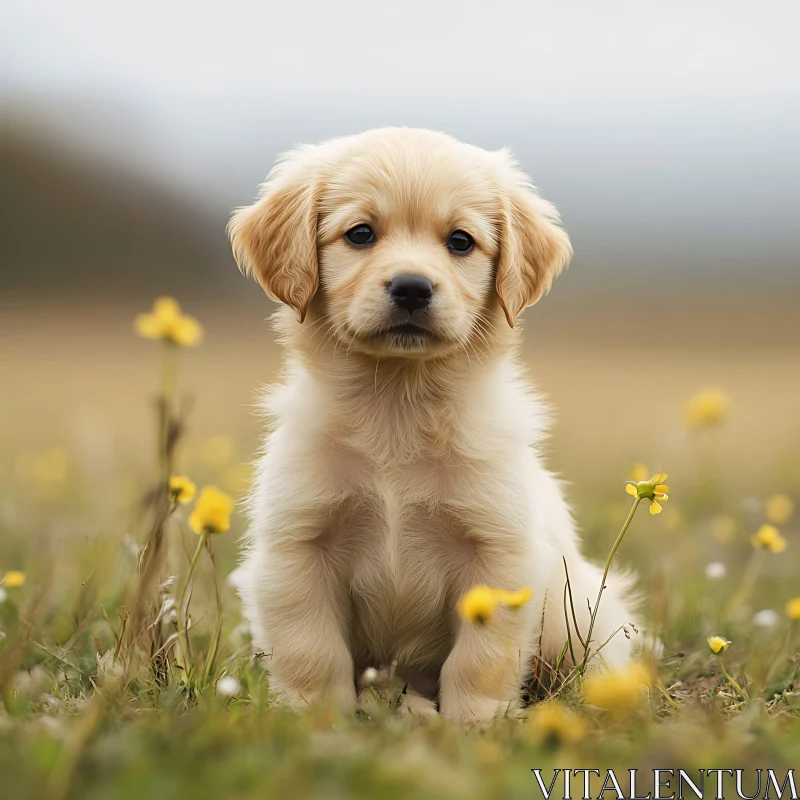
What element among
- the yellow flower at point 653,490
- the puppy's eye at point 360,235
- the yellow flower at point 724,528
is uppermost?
the puppy's eye at point 360,235

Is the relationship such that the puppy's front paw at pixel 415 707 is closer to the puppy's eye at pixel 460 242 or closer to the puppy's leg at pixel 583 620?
the puppy's leg at pixel 583 620

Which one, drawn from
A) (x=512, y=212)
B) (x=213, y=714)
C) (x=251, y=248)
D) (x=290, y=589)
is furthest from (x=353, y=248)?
(x=213, y=714)

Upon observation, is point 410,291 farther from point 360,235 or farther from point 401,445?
point 401,445

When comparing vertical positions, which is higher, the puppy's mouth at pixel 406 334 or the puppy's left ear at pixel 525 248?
the puppy's left ear at pixel 525 248

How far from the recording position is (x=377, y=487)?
9.63ft

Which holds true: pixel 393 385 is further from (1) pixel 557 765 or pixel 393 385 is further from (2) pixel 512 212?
(1) pixel 557 765

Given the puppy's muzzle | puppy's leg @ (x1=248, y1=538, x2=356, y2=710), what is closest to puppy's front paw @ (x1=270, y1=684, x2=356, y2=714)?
puppy's leg @ (x1=248, y1=538, x2=356, y2=710)

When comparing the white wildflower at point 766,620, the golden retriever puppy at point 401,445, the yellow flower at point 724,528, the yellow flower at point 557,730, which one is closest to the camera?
the yellow flower at point 557,730

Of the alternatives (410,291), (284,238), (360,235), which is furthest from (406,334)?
(284,238)

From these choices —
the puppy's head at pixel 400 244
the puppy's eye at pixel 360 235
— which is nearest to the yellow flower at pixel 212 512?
the puppy's head at pixel 400 244

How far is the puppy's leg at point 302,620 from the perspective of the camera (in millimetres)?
2859

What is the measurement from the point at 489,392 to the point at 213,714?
1.53m

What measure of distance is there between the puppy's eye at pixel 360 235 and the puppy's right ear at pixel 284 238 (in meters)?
0.13

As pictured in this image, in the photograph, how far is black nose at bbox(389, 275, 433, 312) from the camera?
278cm
